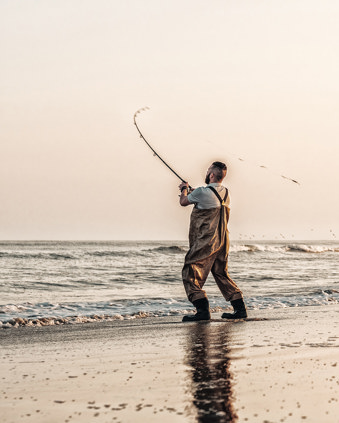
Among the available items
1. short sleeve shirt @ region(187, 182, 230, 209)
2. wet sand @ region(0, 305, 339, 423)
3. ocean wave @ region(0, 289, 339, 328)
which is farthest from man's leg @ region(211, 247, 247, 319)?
ocean wave @ region(0, 289, 339, 328)

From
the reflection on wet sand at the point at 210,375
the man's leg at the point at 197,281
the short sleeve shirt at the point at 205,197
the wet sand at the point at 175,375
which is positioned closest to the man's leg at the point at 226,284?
the man's leg at the point at 197,281

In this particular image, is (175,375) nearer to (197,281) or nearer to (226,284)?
(197,281)

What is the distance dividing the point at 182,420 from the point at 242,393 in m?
0.57

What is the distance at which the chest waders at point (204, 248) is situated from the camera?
23.5ft

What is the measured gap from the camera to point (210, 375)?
152 inches

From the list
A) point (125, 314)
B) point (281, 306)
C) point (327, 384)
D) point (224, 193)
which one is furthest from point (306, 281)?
point (327, 384)

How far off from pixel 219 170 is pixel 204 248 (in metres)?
0.79

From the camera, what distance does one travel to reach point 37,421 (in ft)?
9.69

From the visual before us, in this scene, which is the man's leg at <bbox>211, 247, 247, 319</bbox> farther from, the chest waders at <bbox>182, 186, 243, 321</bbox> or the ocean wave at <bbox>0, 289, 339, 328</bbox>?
the ocean wave at <bbox>0, 289, 339, 328</bbox>

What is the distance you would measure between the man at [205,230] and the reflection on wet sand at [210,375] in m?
1.12

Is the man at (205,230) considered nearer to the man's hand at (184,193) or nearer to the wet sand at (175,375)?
the man's hand at (184,193)

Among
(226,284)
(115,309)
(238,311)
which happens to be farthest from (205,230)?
(115,309)

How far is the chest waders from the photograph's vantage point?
7.15 m

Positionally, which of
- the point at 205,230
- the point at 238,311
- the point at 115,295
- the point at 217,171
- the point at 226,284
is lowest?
the point at 115,295
